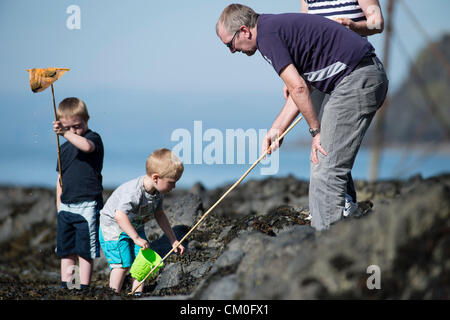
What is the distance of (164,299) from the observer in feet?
13.3

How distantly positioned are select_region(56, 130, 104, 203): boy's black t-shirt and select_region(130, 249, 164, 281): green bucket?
0.80m

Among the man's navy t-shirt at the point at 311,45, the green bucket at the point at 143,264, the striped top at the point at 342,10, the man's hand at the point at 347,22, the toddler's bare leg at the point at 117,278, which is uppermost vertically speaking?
the striped top at the point at 342,10

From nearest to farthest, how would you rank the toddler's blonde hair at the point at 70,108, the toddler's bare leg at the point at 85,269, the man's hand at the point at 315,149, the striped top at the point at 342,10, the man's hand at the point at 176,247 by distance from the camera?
the man's hand at the point at 315,149 < the striped top at the point at 342,10 < the man's hand at the point at 176,247 < the toddler's blonde hair at the point at 70,108 < the toddler's bare leg at the point at 85,269

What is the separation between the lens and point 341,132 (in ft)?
14.4

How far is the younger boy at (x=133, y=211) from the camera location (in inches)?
202

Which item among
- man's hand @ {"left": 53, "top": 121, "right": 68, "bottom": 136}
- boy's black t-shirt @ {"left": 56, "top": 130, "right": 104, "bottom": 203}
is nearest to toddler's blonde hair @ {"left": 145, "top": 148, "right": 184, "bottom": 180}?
boy's black t-shirt @ {"left": 56, "top": 130, "right": 104, "bottom": 203}

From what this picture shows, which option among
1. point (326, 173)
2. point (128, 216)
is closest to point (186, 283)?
point (128, 216)

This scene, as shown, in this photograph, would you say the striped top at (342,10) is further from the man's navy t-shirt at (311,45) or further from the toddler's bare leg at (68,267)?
the toddler's bare leg at (68,267)

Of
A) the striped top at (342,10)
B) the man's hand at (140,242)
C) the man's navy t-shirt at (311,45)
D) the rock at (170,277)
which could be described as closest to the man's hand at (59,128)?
the man's hand at (140,242)

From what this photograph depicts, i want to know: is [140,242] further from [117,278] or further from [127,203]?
[117,278]

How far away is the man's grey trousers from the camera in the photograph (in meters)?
4.38

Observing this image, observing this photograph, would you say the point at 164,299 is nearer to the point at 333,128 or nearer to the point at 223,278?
the point at 223,278

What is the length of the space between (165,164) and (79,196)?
105 centimetres

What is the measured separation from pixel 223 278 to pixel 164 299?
459 mm
